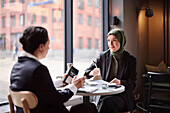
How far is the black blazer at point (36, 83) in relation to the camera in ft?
A: 4.40

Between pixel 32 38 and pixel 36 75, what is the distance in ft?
0.87

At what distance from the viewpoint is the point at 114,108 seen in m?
2.07

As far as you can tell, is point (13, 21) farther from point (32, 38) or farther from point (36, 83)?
point (36, 83)

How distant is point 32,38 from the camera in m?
1.43

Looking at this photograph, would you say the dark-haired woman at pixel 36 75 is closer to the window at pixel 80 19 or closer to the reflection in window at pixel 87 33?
the reflection in window at pixel 87 33

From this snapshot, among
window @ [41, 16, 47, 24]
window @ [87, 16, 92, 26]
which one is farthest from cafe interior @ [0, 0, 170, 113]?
window @ [87, 16, 92, 26]

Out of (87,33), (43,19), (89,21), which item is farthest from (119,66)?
(89,21)

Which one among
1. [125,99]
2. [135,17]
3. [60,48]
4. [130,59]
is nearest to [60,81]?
[125,99]

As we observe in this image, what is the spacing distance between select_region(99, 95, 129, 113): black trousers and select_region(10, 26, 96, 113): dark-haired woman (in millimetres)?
670

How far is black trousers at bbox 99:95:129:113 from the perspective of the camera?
2070 mm

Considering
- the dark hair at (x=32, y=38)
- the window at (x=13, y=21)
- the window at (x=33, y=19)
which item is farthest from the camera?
the window at (x=33, y=19)

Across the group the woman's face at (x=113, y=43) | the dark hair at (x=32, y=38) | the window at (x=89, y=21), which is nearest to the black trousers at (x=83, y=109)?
the dark hair at (x=32, y=38)

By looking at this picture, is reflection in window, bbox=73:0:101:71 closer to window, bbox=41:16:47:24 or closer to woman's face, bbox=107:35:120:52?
window, bbox=41:16:47:24

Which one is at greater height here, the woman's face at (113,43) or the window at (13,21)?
the window at (13,21)
